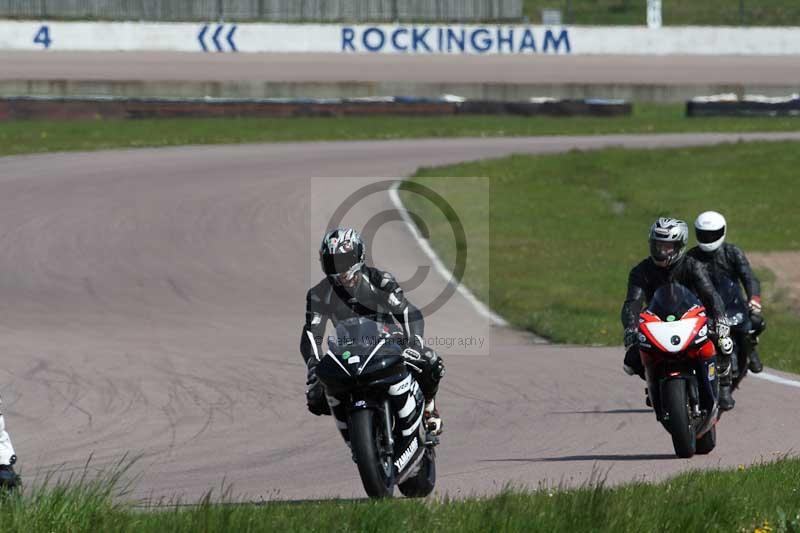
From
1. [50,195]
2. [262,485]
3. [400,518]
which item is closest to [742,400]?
[262,485]

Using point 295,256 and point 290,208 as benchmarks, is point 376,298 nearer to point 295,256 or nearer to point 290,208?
point 295,256

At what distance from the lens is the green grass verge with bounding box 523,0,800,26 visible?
5250 cm

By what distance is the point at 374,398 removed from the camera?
8422mm

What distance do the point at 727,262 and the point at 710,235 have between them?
0.34m

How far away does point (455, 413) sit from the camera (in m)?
12.4

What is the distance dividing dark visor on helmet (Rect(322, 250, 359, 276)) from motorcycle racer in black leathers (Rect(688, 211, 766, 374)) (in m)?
4.65

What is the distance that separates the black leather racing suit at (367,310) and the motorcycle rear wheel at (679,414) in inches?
82.8

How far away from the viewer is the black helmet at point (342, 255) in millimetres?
8414

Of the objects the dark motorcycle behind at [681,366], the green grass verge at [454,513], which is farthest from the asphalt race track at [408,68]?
the green grass verge at [454,513]

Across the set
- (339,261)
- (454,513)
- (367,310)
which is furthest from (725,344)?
(454,513)

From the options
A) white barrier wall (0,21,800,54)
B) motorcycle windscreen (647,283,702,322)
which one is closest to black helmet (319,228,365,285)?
motorcycle windscreen (647,283,702,322)

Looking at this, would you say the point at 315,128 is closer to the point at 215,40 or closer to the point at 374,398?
the point at 215,40

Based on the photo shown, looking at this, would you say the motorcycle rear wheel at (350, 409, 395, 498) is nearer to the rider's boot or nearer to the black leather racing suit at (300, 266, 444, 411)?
the black leather racing suit at (300, 266, 444, 411)

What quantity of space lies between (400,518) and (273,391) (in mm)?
6049
